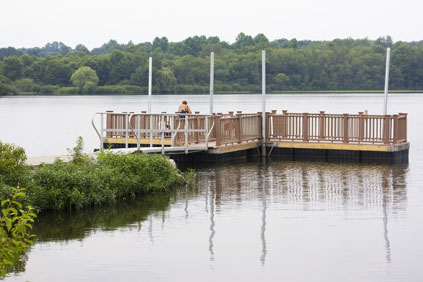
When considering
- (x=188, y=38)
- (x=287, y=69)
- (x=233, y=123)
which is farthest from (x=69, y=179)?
(x=188, y=38)

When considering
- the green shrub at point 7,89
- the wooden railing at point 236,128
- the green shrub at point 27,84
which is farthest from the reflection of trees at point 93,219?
the green shrub at point 27,84

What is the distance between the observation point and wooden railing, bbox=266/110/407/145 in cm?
2467

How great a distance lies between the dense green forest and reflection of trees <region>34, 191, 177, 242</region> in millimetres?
88062

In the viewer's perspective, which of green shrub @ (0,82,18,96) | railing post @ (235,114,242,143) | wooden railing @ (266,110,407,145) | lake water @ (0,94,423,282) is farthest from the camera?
green shrub @ (0,82,18,96)

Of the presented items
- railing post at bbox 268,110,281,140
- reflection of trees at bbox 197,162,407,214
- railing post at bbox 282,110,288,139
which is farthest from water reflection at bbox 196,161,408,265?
railing post at bbox 268,110,281,140

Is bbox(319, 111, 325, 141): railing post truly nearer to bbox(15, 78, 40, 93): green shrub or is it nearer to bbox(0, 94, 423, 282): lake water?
bbox(0, 94, 423, 282): lake water

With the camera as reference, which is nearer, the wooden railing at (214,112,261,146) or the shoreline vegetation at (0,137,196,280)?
the shoreline vegetation at (0,137,196,280)

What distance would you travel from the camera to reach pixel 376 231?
13633 millimetres

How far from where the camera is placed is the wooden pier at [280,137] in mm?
23906

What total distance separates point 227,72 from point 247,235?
96.0 m

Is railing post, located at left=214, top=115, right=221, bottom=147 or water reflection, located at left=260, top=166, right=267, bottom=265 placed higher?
railing post, located at left=214, top=115, right=221, bottom=147

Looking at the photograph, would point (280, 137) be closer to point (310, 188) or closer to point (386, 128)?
point (386, 128)

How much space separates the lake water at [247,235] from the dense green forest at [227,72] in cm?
8629

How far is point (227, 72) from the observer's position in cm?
10869
